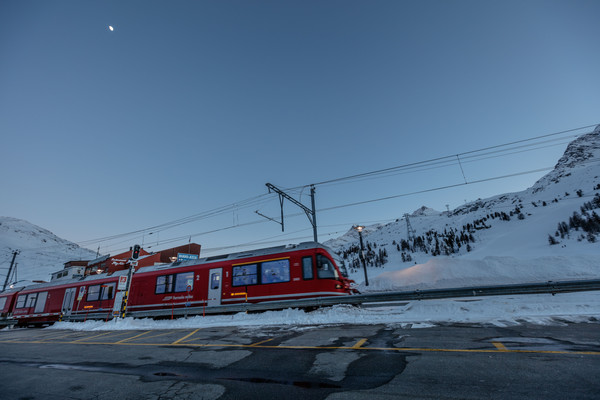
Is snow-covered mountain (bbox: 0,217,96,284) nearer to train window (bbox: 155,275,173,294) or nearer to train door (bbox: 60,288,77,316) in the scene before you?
train door (bbox: 60,288,77,316)

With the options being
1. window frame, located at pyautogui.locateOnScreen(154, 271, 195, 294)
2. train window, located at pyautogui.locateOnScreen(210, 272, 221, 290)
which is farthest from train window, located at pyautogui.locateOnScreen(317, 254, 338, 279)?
window frame, located at pyautogui.locateOnScreen(154, 271, 195, 294)

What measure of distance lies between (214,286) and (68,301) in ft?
49.6

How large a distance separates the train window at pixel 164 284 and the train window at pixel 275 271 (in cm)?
677

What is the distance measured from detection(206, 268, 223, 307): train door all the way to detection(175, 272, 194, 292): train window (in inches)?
53.5

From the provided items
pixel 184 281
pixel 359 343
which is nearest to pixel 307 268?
pixel 359 343

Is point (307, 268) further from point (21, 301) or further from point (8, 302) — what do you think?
point (8, 302)

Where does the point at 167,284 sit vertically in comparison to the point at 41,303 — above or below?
above

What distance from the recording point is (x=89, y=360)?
705 cm

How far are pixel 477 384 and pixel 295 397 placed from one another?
2.42 meters

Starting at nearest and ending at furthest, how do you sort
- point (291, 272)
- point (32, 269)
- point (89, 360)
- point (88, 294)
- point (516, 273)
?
point (89, 360), point (291, 272), point (88, 294), point (516, 273), point (32, 269)

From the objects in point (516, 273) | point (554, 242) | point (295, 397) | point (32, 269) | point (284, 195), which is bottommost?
point (295, 397)

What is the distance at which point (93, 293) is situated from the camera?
2039 cm

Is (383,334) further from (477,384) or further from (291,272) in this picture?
(291,272)

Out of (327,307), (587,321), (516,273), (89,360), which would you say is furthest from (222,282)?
(516,273)
